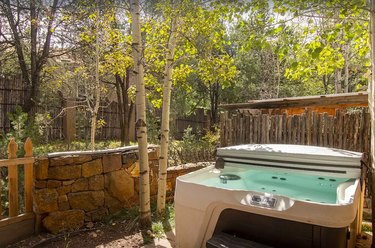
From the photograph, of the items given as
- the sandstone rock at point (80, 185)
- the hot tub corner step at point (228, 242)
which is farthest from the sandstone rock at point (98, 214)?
the hot tub corner step at point (228, 242)

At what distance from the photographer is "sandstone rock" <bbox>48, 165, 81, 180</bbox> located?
10.8 ft

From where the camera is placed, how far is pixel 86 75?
254 inches

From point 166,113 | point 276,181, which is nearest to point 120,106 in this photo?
point 166,113

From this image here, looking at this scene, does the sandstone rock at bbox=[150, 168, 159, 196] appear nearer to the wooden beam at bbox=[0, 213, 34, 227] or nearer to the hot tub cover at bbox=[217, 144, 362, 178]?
the hot tub cover at bbox=[217, 144, 362, 178]

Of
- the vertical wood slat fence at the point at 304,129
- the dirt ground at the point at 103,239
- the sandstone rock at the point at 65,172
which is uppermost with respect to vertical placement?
the vertical wood slat fence at the point at 304,129

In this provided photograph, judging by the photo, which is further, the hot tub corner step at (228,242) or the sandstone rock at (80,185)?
the sandstone rock at (80,185)

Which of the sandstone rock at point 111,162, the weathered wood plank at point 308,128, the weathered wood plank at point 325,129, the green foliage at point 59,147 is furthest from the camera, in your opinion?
the green foliage at point 59,147

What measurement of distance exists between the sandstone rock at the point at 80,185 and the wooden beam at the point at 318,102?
5.59m

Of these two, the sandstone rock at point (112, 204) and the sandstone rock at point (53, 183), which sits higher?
the sandstone rock at point (53, 183)

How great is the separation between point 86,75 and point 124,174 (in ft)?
11.3

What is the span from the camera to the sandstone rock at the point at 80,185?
347 cm

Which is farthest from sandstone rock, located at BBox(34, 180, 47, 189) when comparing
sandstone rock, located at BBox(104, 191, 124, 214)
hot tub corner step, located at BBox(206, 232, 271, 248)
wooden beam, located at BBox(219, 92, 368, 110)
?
wooden beam, located at BBox(219, 92, 368, 110)

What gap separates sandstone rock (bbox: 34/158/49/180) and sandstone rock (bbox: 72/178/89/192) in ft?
1.20

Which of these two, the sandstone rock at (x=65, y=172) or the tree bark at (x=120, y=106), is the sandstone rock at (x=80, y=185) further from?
the tree bark at (x=120, y=106)
